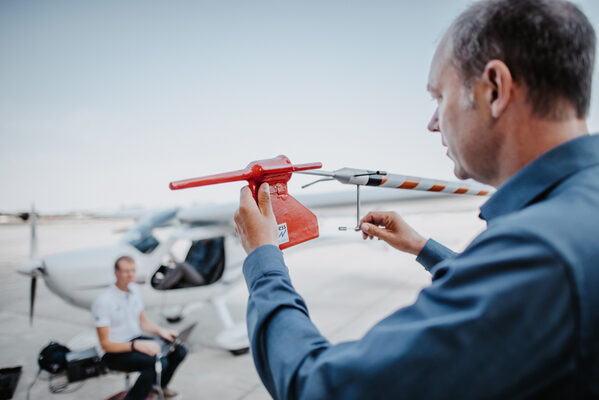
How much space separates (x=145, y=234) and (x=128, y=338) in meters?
1.98

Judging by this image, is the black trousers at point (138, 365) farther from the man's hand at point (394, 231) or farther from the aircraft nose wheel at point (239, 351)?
the man's hand at point (394, 231)

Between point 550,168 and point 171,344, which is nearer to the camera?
point 550,168

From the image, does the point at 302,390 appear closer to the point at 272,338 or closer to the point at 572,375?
the point at 272,338

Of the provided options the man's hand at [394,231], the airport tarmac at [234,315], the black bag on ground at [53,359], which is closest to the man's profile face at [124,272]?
the black bag on ground at [53,359]

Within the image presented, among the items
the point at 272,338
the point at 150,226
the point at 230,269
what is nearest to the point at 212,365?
the point at 230,269

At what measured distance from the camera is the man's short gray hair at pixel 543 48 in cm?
A: 57

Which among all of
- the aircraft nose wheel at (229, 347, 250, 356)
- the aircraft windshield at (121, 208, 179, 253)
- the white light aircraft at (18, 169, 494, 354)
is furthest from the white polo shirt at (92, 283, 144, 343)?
the aircraft windshield at (121, 208, 179, 253)

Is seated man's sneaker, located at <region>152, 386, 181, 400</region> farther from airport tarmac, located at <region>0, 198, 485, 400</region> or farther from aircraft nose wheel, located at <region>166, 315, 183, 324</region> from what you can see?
aircraft nose wheel, located at <region>166, 315, 183, 324</region>

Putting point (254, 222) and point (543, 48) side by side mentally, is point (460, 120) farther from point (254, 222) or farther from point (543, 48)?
point (254, 222)

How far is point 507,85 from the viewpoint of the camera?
0.58 m

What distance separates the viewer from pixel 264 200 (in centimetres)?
84

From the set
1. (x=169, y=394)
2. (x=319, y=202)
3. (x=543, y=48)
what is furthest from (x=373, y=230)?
(x=319, y=202)

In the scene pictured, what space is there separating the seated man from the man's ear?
3.35 metres

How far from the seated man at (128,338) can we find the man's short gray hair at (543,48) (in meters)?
3.39
